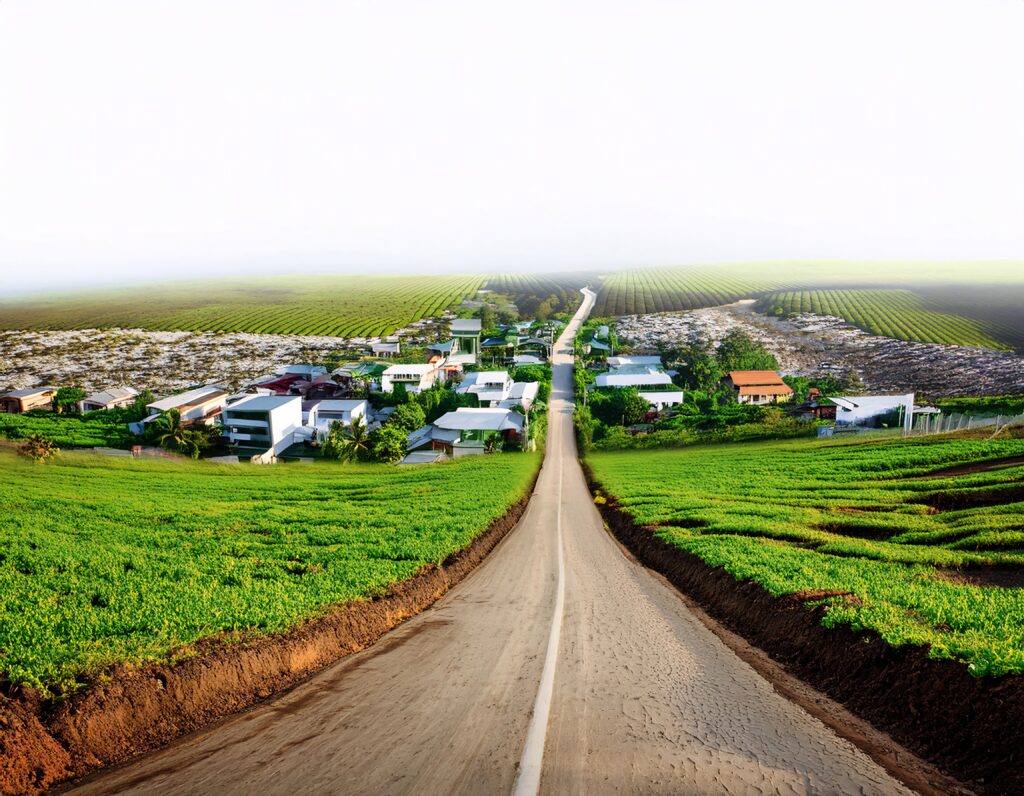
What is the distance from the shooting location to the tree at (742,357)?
58334 mm

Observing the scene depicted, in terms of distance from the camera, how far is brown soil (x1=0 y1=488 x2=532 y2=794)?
4789mm

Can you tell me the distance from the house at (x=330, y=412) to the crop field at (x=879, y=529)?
23.9m

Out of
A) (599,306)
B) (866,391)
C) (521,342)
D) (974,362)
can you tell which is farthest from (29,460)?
(599,306)

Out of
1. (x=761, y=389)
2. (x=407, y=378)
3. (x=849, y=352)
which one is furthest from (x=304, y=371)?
(x=849, y=352)

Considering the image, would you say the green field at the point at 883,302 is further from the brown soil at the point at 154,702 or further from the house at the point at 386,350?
the brown soil at the point at 154,702

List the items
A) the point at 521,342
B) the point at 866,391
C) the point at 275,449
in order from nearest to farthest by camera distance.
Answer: the point at 275,449 < the point at 866,391 < the point at 521,342

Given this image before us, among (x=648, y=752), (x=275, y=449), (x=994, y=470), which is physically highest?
(x=648, y=752)

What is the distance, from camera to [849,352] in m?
65.9

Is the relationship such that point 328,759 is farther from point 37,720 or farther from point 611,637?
point 611,637

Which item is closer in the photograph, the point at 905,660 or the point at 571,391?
the point at 905,660

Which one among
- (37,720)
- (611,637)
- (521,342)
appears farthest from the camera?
(521,342)

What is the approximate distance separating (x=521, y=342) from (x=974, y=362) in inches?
2129

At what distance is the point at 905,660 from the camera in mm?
6074

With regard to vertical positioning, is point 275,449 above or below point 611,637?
below
